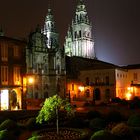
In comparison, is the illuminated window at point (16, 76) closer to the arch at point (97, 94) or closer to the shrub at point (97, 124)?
the shrub at point (97, 124)

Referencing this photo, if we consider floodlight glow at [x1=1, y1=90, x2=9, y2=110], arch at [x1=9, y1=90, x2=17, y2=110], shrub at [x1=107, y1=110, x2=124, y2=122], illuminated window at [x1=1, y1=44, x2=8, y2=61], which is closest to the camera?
shrub at [x1=107, y1=110, x2=124, y2=122]

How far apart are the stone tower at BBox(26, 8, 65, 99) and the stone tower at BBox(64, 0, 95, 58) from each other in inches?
1917

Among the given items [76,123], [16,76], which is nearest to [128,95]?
[16,76]

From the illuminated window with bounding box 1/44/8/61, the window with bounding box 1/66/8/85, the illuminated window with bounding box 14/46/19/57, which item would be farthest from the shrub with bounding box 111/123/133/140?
the illuminated window with bounding box 14/46/19/57

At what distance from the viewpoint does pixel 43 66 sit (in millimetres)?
74438

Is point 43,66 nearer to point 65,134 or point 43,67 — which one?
point 43,67

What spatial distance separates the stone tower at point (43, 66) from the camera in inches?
2763

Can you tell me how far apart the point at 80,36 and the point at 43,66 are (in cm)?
5841

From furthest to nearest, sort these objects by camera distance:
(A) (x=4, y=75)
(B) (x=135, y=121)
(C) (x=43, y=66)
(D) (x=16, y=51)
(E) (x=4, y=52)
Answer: (C) (x=43, y=66) < (D) (x=16, y=51) < (E) (x=4, y=52) < (A) (x=4, y=75) < (B) (x=135, y=121)

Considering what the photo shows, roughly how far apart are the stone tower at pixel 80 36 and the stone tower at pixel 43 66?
4868 centimetres

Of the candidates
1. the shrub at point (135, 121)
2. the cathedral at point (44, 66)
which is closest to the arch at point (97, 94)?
the cathedral at point (44, 66)

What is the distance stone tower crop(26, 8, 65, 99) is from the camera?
70.2 meters

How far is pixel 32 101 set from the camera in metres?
58.5

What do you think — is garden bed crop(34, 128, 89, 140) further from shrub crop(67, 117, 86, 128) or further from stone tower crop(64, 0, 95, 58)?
stone tower crop(64, 0, 95, 58)
